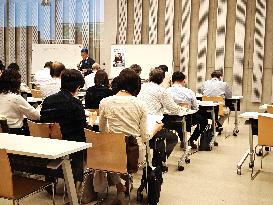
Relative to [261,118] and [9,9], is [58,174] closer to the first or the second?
[261,118]

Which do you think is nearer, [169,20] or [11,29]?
[169,20]

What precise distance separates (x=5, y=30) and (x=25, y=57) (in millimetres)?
1116

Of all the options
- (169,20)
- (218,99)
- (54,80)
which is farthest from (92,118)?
(169,20)

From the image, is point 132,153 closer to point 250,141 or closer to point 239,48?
point 250,141

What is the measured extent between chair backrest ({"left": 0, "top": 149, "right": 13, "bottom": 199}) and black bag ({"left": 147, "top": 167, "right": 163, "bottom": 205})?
55.4 inches

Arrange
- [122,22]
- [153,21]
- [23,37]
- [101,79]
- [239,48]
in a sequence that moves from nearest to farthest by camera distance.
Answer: [101,79]
[239,48]
[153,21]
[122,22]
[23,37]

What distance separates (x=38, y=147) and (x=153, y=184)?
4.51 feet

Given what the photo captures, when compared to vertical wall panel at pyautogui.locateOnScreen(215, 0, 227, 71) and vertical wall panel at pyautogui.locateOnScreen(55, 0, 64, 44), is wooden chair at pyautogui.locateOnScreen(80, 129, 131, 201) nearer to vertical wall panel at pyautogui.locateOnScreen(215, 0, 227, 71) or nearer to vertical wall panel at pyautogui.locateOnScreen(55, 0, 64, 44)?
vertical wall panel at pyautogui.locateOnScreen(215, 0, 227, 71)

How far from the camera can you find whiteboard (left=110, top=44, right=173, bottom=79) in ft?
33.6

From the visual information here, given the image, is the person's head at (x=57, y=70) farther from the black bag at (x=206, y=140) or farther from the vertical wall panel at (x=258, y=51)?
the vertical wall panel at (x=258, y=51)

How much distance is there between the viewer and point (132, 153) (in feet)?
11.6

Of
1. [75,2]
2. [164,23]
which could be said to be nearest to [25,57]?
[75,2]

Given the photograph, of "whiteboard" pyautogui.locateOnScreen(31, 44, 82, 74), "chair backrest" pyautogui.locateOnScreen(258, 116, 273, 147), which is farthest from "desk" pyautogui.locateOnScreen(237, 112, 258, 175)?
"whiteboard" pyautogui.locateOnScreen(31, 44, 82, 74)

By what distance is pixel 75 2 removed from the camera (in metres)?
11.3
